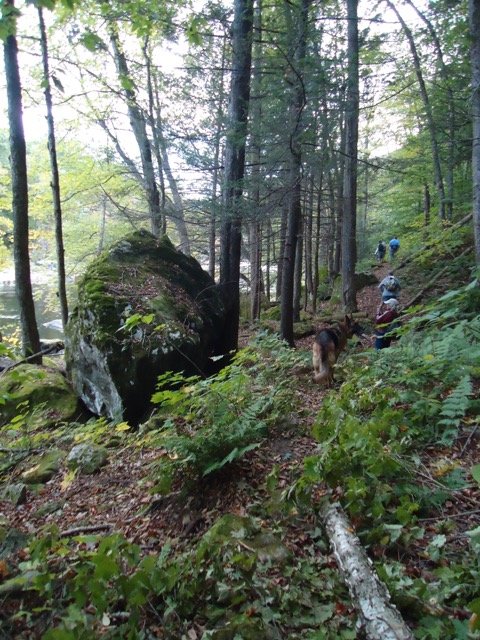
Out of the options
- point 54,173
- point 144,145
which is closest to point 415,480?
point 54,173

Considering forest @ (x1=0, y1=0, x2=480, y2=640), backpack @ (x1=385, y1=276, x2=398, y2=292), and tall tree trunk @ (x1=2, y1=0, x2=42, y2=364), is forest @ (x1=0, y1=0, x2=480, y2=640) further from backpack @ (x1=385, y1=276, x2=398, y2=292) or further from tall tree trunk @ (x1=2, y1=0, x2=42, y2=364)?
backpack @ (x1=385, y1=276, x2=398, y2=292)

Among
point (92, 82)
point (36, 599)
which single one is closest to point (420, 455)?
point (36, 599)

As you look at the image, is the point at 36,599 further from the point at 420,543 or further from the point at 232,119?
the point at 232,119

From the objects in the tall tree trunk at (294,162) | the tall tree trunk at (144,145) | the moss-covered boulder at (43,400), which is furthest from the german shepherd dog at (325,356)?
the tall tree trunk at (144,145)

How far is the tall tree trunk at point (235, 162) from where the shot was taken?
23.8 feet

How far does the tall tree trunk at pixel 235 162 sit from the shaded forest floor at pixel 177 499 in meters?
4.43

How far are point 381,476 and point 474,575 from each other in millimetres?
883

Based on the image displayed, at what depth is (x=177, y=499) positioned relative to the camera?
3.16m

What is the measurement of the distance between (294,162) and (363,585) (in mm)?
7763

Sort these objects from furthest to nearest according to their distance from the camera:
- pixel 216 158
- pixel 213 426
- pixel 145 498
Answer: pixel 216 158 < pixel 145 498 < pixel 213 426

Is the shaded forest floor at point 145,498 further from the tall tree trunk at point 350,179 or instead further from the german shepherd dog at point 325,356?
the tall tree trunk at point 350,179

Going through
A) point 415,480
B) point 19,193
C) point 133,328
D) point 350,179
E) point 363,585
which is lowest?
point 363,585

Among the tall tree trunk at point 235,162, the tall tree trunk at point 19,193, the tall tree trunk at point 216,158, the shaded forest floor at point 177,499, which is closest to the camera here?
the shaded forest floor at point 177,499

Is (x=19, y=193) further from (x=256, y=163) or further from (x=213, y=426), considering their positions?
(x=213, y=426)
